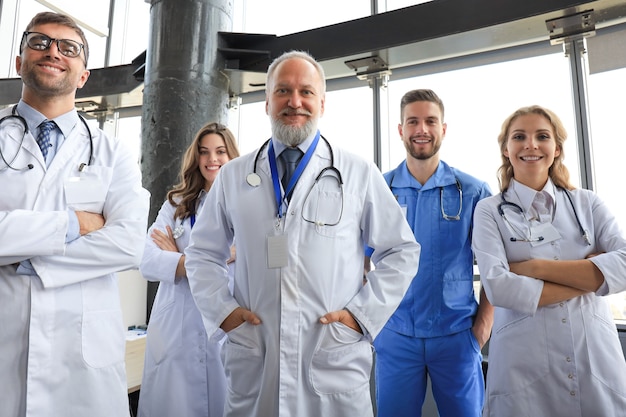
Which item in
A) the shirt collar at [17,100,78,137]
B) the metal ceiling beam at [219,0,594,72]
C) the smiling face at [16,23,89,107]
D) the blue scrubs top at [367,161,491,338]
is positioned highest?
the metal ceiling beam at [219,0,594,72]

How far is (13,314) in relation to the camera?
1226mm

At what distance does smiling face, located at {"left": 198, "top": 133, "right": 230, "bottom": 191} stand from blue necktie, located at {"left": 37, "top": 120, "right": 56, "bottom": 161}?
2.48ft

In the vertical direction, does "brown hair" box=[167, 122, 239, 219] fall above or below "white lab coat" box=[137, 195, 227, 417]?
above

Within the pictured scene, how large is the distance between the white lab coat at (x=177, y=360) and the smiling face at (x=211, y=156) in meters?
0.44

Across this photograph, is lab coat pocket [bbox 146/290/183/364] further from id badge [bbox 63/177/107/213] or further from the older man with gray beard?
id badge [bbox 63/177/107/213]

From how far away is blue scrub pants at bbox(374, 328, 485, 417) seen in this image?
181 cm

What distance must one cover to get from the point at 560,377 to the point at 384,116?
263cm

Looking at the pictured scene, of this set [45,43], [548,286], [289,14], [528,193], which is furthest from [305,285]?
[289,14]

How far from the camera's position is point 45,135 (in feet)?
4.68

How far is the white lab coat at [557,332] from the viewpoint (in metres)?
1.42

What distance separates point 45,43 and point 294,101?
845 millimetres

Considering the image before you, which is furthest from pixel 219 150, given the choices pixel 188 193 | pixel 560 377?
pixel 560 377

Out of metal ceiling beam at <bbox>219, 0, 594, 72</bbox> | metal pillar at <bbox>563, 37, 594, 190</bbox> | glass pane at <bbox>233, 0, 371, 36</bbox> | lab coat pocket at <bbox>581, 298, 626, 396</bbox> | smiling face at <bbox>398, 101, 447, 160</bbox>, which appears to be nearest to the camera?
lab coat pocket at <bbox>581, 298, 626, 396</bbox>

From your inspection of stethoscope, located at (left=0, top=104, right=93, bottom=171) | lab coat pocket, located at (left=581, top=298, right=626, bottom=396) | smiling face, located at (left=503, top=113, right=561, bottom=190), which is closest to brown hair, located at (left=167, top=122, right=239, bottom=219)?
stethoscope, located at (left=0, top=104, right=93, bottom=171)
